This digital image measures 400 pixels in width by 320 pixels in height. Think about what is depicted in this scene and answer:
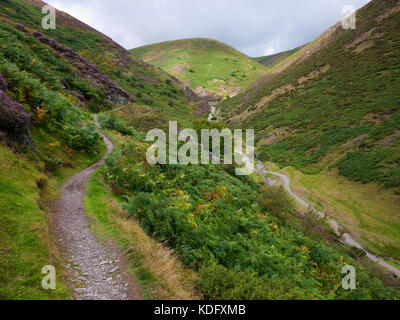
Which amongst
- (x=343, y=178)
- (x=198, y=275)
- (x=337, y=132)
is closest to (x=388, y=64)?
(x=337, y=132)

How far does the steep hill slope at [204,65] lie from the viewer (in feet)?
409

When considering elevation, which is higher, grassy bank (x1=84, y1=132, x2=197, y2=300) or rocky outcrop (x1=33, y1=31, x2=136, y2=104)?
rocky outcrop (x1=33, y1=31, x2=136, y2=104)

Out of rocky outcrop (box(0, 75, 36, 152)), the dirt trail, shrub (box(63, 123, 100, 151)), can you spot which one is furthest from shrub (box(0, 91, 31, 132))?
shrub (box(63, 123, 100, 151))

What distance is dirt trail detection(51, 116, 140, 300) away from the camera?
470cm

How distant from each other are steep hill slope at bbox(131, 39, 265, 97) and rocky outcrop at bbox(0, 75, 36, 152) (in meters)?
114

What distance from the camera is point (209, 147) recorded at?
37.4m

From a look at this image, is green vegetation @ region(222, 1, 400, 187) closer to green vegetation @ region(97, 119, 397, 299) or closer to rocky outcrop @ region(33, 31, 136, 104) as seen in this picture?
green vegetation @ region(97, 119, 397, 299)

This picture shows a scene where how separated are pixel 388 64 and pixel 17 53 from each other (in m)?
79.9

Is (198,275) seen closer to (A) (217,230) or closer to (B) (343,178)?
(A) (217,230)

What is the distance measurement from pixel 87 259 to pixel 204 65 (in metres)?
150

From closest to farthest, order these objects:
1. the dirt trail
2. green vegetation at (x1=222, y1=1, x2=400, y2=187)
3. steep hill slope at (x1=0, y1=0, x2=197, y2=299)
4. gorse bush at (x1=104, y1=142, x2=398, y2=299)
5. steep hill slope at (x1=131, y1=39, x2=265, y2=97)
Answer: steep hill slope at (x1=0, y1=0, x2=197, y2=299), the dirt trail, gorse bush at (x1=104, y1=142, x2=398, y2=299), green vegetation at (x1=222, y1=1, x2=400, y2=187), steep hill slope at (x1=131, y1=39, x2=265, y2=97)

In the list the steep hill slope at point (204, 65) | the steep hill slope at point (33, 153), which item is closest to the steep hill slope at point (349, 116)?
the steep hill slope at point (33, 153)

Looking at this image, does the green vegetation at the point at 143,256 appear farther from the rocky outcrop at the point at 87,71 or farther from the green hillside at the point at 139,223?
the rocky outcrop at the point at 87,71

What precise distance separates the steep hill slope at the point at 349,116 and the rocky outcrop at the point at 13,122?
3250 cm
